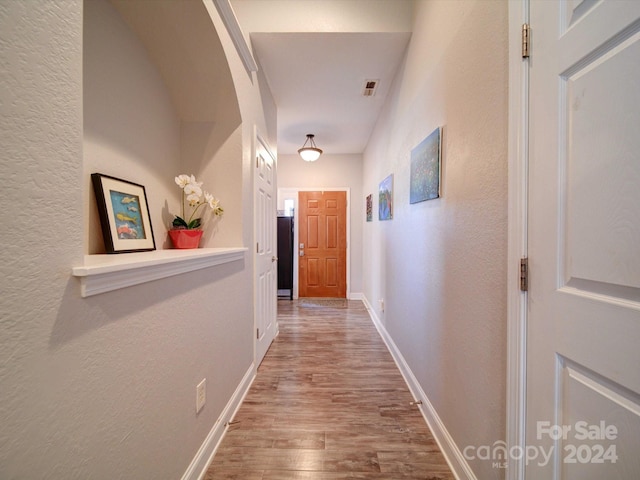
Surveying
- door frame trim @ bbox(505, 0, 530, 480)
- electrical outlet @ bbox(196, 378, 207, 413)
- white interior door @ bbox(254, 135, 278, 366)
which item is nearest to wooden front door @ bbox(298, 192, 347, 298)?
white interior door @ bbox(254, 135, 278, 366)

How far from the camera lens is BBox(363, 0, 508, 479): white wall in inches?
37.6

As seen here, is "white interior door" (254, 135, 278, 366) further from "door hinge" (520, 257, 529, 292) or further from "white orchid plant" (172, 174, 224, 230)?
"door hinge" (520, 257, 529, 292)

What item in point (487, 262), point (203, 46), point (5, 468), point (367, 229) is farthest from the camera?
point (367, 229)

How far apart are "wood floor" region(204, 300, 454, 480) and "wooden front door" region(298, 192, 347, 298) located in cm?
230

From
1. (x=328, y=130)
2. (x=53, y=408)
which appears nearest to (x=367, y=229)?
(x=328, y=130)

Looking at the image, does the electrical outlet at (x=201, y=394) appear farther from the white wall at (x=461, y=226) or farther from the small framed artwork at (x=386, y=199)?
the small framed artwork at (x=386, y=199)

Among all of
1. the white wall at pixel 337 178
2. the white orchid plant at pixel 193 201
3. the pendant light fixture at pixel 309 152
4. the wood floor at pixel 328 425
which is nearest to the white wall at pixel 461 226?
the wood floor at pixel 328 425

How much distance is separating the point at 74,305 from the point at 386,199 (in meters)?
2.61

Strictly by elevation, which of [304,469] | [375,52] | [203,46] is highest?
[375,52]

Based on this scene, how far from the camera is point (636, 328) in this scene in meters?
0.55

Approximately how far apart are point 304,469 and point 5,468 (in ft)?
3.91

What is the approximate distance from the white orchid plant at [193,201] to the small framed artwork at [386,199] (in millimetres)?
1657

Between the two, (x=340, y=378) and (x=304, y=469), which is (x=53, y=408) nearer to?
(x=304, y=469)

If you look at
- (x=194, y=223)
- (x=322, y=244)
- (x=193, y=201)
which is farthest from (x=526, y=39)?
(x=322, y=244)
